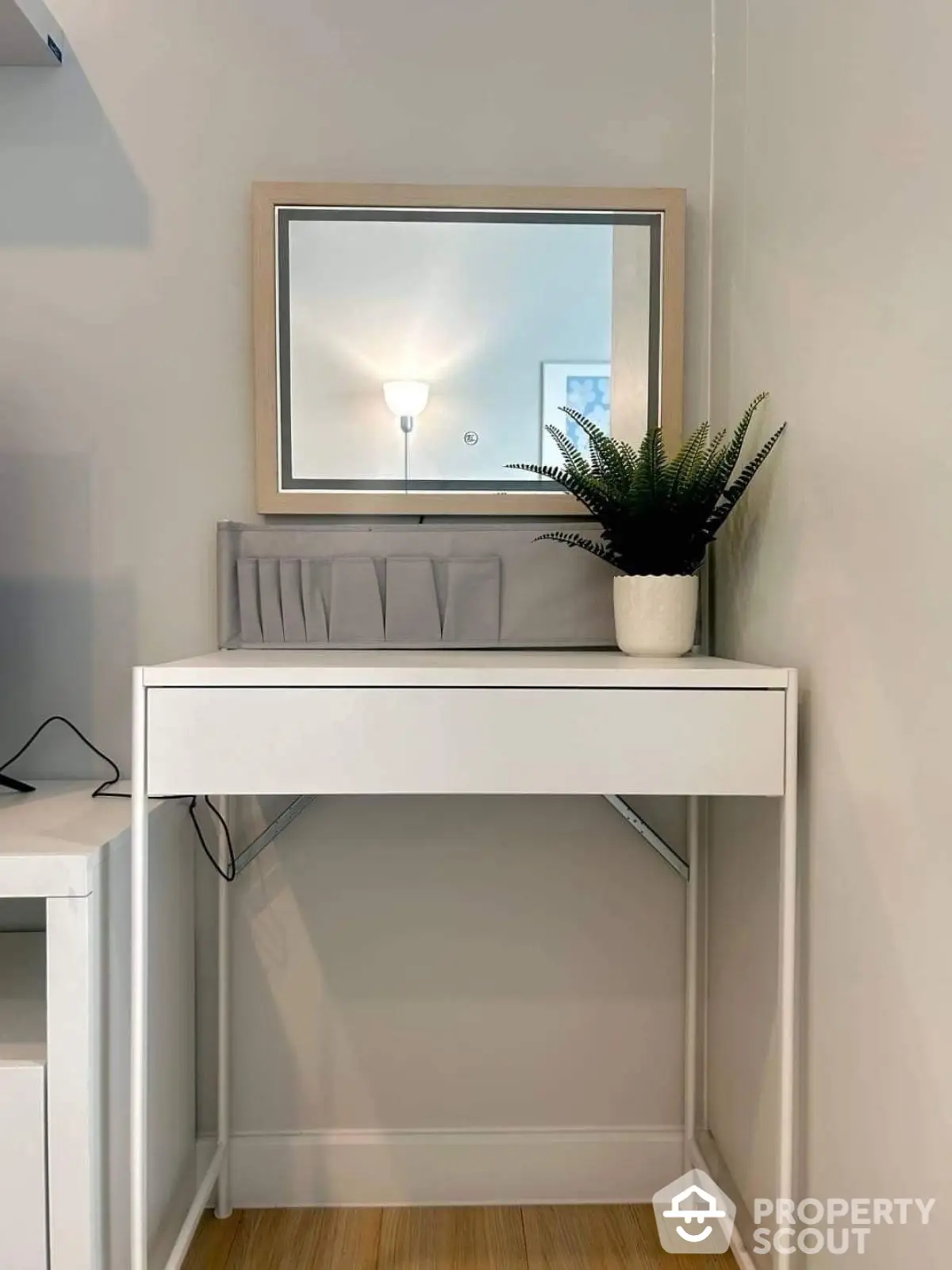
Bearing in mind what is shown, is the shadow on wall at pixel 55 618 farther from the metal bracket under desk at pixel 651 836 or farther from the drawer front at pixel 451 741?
the metal bracket under desk at pixel 651 836

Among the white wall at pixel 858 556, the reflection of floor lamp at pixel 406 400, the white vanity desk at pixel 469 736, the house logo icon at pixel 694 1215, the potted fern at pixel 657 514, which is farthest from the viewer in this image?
the reflection of floor lamp at pixel 406 400

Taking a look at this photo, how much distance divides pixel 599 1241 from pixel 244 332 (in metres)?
1.51

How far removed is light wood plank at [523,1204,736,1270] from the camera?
1404 mm

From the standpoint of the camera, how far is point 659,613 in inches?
52.7

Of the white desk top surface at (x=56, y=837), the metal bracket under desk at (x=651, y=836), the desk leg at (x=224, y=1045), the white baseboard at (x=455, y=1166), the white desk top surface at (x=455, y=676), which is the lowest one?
the white baseboard at (x=455, y=1166)

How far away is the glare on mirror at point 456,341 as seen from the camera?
153cm

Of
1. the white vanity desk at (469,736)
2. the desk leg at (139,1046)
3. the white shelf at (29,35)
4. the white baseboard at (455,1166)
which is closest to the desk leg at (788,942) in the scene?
the white vanity desk at (469,736)

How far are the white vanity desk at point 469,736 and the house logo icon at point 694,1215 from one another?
430mm

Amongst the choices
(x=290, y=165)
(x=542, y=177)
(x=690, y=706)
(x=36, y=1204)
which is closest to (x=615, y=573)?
(x=690, y=706)

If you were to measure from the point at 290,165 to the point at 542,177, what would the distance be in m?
0.40

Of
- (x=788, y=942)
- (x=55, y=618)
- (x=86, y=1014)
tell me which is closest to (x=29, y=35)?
→ (x=55, y=618)

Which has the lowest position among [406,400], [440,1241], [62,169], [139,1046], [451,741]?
[440,1241]

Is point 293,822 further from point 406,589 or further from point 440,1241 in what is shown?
point 440,1241

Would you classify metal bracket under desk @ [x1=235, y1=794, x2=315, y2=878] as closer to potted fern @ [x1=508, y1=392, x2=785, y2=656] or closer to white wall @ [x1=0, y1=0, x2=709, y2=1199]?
white wall @ [x1=0, y1=0, x2=709, y2=1199]
